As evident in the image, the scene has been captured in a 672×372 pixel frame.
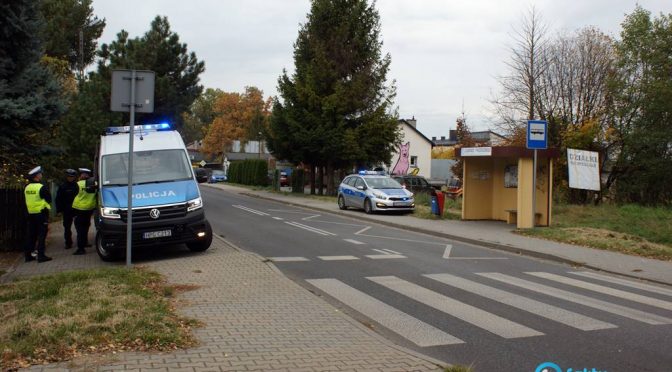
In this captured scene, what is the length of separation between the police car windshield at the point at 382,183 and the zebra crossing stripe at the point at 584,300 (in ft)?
42.3

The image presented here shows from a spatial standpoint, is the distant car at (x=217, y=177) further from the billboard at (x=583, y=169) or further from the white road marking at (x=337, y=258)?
the white road marking at (x=337, y=258)

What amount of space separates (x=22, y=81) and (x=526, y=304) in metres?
9.76

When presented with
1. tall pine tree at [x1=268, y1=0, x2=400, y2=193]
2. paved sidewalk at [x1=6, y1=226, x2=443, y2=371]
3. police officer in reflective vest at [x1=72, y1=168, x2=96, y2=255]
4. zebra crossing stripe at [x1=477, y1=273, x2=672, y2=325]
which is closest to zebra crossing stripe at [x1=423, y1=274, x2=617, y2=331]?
zebra crossing stripe at [x1=477, y1=273, x2=672, y2=325]

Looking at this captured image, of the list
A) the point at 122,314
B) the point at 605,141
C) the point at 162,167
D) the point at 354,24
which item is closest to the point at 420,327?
the point at 122,314

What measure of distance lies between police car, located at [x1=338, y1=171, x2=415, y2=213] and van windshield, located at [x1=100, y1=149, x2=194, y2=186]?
35.6 ft

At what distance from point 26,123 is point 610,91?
24.9 metres

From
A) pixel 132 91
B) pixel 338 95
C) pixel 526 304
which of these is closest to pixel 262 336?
pixel 526 304

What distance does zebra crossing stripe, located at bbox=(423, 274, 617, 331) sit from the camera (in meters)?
6.53

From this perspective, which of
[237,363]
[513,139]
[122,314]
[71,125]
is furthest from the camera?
[513,139]

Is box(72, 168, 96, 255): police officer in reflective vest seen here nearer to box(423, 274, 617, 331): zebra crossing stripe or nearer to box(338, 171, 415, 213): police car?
box(423, 274, 617, 331): zebra crossing stripe

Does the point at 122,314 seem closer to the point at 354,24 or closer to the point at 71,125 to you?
the point at 71,125

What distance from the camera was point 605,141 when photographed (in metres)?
27.0

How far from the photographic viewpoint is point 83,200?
12.1 m

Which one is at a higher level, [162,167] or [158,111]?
[158,111]
